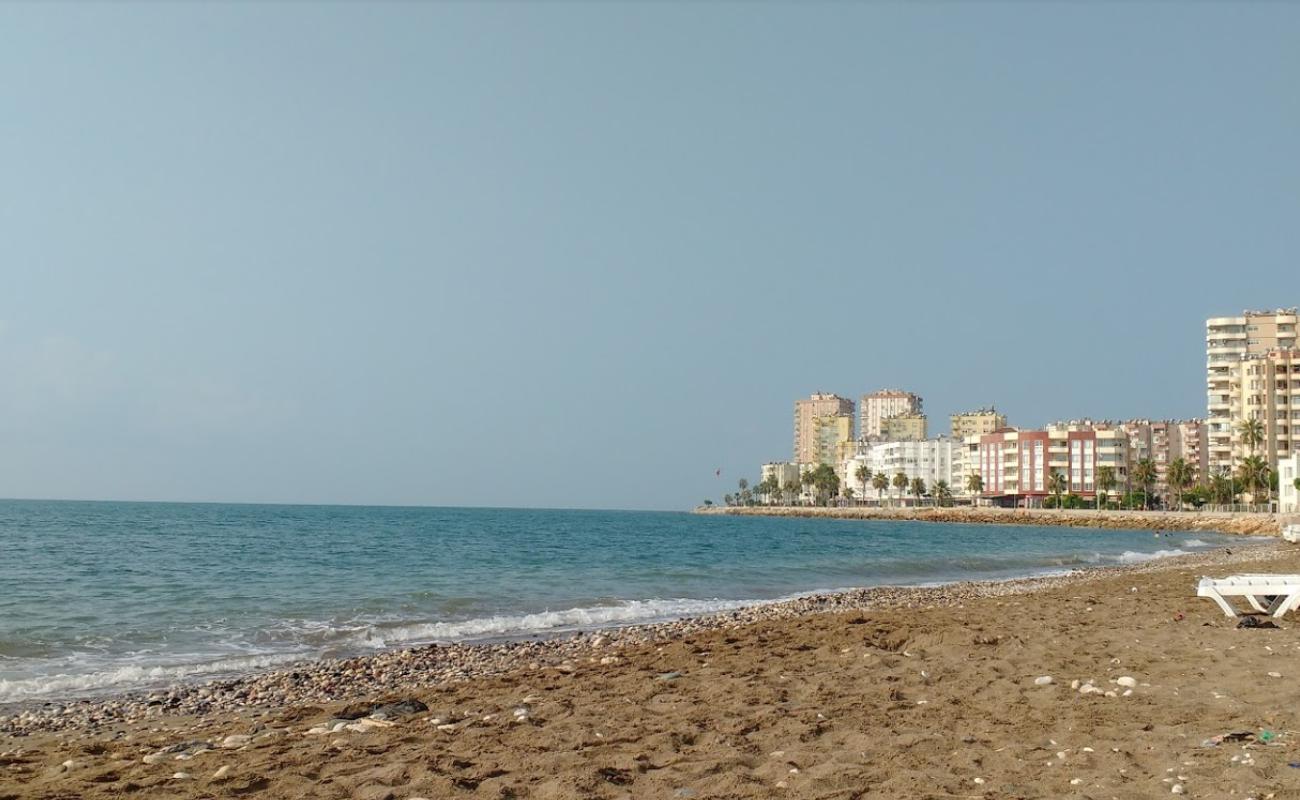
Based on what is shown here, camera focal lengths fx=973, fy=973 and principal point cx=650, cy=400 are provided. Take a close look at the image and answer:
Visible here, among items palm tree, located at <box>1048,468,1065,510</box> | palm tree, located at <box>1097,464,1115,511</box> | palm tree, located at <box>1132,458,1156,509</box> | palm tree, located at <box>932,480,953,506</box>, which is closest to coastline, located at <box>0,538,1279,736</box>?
palm tree, located at <box>1097,464,1115,511</box>

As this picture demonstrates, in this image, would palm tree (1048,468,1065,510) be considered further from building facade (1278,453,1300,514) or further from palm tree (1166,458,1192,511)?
building facade (1278,453,1300,514)

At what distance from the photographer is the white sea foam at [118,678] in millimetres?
12820

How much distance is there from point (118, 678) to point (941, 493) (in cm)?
18579

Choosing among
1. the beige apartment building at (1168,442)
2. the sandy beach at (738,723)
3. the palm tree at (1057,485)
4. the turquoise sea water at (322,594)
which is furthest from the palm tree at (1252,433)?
the sandy beach at (738,723)

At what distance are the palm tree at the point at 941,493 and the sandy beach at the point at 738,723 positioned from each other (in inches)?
7023

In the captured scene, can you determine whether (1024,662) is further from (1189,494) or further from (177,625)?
(1189,494)

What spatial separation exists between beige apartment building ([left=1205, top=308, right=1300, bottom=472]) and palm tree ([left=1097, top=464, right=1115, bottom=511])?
13.6 metres

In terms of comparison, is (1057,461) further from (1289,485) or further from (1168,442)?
(1289,485)

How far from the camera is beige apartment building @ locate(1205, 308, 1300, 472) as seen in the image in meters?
127

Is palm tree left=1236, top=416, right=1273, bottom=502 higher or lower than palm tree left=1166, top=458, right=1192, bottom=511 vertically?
higher

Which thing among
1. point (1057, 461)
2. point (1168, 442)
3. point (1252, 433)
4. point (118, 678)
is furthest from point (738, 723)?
point (1168, 442)

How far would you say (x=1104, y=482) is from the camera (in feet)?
478

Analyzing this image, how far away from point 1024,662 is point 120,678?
39.7 feet

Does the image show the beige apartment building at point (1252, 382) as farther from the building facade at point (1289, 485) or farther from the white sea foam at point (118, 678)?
the white sea foam at point (118, 678)
